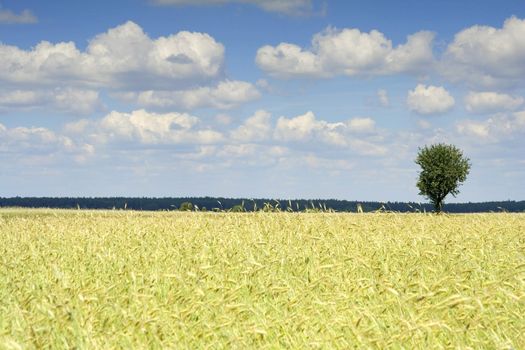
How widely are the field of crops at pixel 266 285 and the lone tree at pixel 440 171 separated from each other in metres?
62.5

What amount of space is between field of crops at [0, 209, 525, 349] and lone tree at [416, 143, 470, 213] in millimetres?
62546

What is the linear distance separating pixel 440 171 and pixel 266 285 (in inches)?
2894

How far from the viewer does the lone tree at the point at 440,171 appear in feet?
256

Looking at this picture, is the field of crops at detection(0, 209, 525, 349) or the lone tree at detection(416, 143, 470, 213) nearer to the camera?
the field of crops at detection(0, 209, 525, 349)

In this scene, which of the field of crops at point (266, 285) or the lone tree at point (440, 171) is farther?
the lone tree at point (440, 171)

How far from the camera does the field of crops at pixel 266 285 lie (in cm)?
541

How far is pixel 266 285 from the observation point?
25.7 feet

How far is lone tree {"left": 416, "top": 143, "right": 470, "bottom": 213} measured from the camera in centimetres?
7794

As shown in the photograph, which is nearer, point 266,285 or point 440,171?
point 266,285

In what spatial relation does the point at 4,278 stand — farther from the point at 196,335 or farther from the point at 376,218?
the point at 376,218

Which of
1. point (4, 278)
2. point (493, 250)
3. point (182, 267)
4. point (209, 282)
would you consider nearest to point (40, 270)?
point (4, 278)

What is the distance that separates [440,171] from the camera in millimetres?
77875

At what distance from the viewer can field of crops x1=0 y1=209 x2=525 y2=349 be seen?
541 centimetres

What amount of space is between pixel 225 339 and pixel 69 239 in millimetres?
9738
